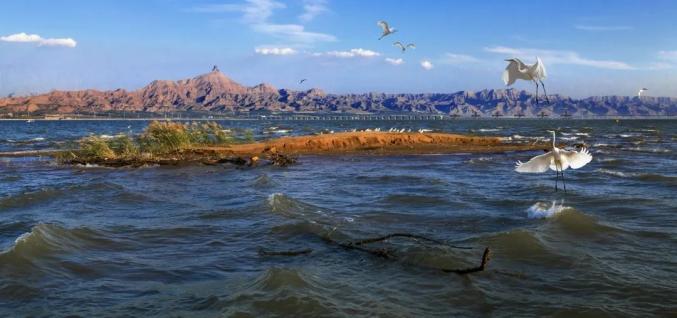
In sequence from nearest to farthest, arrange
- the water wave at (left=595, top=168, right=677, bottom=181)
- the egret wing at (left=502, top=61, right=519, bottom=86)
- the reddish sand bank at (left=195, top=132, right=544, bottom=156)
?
the egret wing at (left=502, top=61, right=519, bottom=86)
the water wave at (left=595, top=168, right=677, bottom=181)
the reddish sand bank at (left=195, top=132, right=544, bottom=156)

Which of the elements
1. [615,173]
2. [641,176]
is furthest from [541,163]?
[615,173]

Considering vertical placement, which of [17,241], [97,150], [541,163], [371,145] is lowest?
[17,241]

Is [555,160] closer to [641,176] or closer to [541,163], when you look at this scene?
[541,163]

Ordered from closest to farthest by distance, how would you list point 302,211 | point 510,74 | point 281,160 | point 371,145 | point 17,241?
1. point 17,241
2. point 302,211
3. point 510,74
4. point 281,160
5. point 371,145

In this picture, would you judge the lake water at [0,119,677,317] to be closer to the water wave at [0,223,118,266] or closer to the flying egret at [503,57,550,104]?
the water wave at [0,223,118,266]

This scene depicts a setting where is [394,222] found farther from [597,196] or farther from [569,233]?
[597,196]

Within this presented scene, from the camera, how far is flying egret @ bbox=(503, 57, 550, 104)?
1207 centimetres

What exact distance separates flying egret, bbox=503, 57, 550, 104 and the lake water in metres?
2.64

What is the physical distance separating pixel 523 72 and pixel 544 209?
110 inches

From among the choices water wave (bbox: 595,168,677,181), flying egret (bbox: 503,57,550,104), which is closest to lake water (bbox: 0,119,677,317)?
water wave (bbox: 595,168,677,181)

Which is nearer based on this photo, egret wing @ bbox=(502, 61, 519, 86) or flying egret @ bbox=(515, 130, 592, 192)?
flying egret @ bbox=(515, 130, 592, 192)

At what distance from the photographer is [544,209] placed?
482 inches

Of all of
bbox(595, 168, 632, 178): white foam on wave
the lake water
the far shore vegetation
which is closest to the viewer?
the lake water

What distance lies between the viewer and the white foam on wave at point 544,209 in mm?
11523
